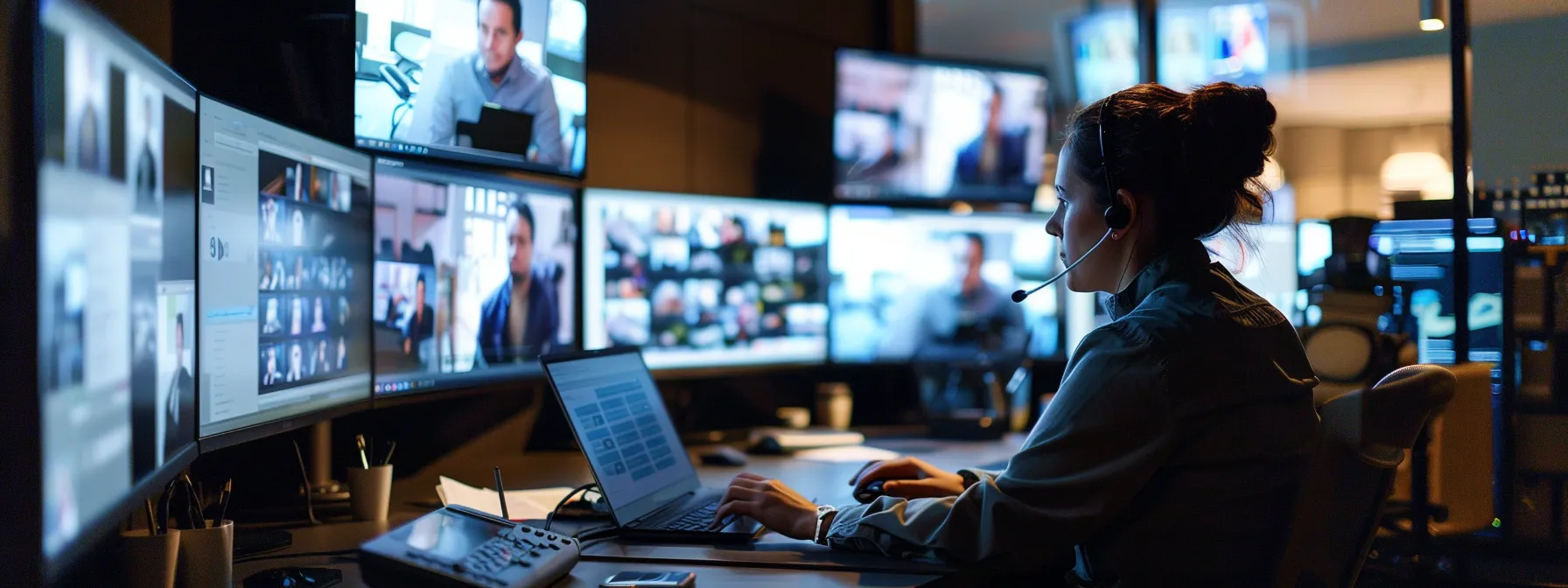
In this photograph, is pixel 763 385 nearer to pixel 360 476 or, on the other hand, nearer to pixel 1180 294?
pixel 360 476

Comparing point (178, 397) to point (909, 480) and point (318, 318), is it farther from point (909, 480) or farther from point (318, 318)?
point (909, 480)

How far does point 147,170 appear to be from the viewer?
1.06 metres

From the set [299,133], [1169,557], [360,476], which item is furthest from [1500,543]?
[299,133]

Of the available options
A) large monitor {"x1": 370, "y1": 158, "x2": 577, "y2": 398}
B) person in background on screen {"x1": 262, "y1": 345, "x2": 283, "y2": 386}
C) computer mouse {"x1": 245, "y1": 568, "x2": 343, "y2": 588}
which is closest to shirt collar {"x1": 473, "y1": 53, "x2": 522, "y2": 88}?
large monitor {"x1": 370, "y1": 158, "x2": 577, "y2": 398}

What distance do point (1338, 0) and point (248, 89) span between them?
2550mm

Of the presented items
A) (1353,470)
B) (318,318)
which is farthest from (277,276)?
(1353,470)

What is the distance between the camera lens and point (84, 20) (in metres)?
0.87

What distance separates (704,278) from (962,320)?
0.79m

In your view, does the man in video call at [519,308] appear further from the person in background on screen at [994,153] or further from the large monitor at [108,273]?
the person in background on screen at [994,153]

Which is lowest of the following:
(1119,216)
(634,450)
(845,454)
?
(845,454)

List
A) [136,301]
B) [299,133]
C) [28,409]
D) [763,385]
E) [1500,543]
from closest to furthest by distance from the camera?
[28,409] < [136,301] < [299,133] < [1500,543] < [763,385]

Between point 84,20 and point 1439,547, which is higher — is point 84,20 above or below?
above

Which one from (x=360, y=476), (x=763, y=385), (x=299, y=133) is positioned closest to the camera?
(x=299, y=133)

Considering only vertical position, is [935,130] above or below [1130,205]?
above
